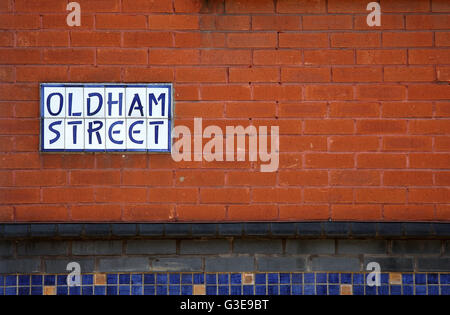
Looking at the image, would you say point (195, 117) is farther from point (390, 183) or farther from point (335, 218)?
point (390, 183)

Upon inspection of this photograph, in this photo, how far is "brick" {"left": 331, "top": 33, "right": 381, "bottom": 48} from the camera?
335 centimetres

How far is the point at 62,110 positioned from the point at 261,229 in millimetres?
1914

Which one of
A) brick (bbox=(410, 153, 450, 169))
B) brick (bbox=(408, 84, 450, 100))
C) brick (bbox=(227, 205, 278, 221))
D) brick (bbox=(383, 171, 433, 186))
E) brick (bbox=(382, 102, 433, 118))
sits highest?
brick (bbox=(408, 84, 450, 100))

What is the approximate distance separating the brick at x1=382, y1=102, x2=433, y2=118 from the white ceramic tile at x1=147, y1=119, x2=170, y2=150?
182 cm

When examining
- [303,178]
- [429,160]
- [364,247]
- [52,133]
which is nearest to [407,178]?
[429,160]

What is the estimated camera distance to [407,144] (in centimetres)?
334

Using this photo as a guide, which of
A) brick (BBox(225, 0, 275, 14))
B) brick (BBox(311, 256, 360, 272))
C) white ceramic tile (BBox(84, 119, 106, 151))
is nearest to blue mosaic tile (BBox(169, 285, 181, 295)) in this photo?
brick (BBox(311, 256, 360, 272))

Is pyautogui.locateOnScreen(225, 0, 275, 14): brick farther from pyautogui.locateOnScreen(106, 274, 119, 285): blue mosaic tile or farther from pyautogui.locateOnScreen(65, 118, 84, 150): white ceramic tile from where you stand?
pyautogui.locateOnScreen(106, 274, 119, 285): blue mosaic tile

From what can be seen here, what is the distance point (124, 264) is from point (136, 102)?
136 cm

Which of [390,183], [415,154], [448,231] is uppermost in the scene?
[415,154]

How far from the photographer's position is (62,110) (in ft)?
10.9

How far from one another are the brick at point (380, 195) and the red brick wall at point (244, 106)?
0.5 inches

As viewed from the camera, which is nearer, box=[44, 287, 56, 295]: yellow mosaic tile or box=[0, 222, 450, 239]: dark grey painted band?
box=[0, 222, 450, 239]: dark grey painted band

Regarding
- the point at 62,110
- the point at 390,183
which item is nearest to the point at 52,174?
the point at 62,110
